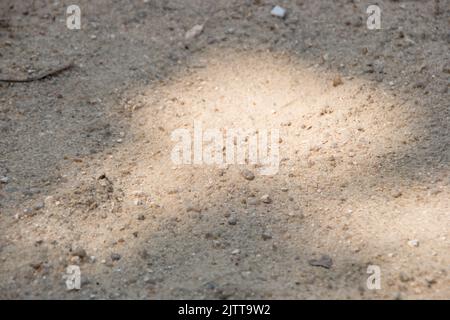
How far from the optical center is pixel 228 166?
2.59 meters

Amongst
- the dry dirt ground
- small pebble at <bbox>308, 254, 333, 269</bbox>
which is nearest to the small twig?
the dry dirt ground

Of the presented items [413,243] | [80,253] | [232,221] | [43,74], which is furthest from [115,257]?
[43,74]

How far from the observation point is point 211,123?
110 inches

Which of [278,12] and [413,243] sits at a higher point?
[278,12]

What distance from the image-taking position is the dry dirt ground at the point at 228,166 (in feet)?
7.09

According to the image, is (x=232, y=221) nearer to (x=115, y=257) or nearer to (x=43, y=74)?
(x=115, y=257)

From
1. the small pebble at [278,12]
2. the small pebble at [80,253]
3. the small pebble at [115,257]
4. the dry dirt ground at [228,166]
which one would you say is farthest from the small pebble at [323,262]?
the small pebble at [278,12]

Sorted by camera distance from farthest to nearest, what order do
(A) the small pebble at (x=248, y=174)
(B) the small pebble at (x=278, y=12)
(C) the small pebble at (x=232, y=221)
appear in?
(B) the small pebble at (x=278, y=12) < (A) the small pebble at (x=248, y=174) < (C) the small pebble at (x=232, y=221)

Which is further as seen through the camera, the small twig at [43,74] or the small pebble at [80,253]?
the small twig at [43,74]

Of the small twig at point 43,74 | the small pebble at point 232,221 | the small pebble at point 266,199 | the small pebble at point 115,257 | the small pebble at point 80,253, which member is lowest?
the small pebble at point 115,257

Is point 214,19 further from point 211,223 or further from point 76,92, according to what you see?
point 211,223

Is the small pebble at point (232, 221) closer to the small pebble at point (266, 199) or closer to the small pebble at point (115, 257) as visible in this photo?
the small pebble at point (266, 199)

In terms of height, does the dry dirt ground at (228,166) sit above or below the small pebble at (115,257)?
above
